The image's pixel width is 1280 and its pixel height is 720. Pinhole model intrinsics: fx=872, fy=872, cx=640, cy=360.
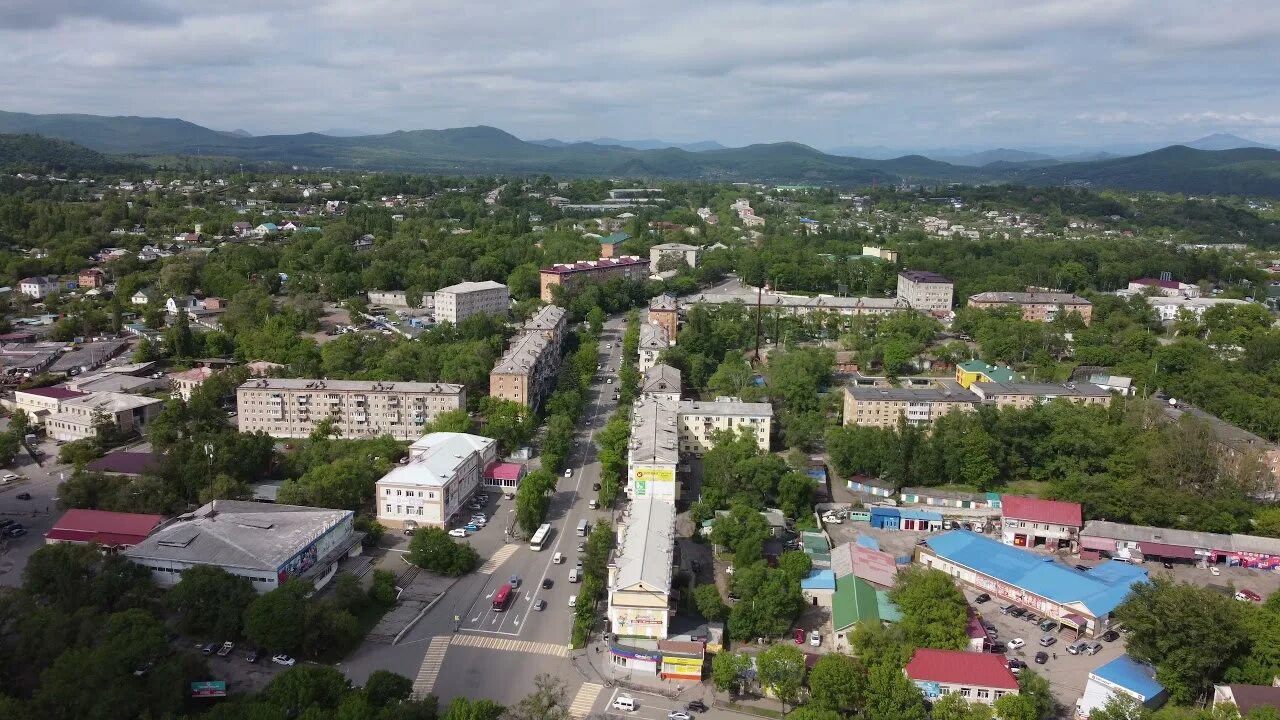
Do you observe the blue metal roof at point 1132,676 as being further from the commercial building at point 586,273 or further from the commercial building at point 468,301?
the commercial building at point 586,273

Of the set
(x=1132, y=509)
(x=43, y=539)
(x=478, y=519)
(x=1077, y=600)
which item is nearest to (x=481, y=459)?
(x=478, y=519)

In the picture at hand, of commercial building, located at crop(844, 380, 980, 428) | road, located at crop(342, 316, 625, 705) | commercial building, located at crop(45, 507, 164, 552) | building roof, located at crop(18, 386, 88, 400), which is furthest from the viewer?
commercial building, located at crop(844, 380, 980, 428)

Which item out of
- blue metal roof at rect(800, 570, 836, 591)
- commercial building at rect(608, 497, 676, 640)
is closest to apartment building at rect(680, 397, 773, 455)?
blue metal roof at rect(800, 570, 836, 591)

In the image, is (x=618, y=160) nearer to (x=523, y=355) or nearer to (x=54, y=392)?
(x=523, y=355)

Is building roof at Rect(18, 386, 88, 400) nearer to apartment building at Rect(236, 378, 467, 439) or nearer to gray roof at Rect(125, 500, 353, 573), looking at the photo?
apartment building at Rect(236, 378, 467, 439)

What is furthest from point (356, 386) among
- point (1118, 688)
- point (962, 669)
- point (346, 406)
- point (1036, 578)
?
point (1118, 688)

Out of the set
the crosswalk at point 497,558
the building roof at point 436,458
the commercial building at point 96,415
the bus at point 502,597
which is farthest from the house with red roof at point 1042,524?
the commercial building at point 96,415

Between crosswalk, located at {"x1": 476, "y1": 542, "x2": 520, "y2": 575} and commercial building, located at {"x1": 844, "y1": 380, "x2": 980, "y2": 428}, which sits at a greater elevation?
commercial building, located at {"x1": 844, "y1": 380, "x2": 980, "y2": 428}
